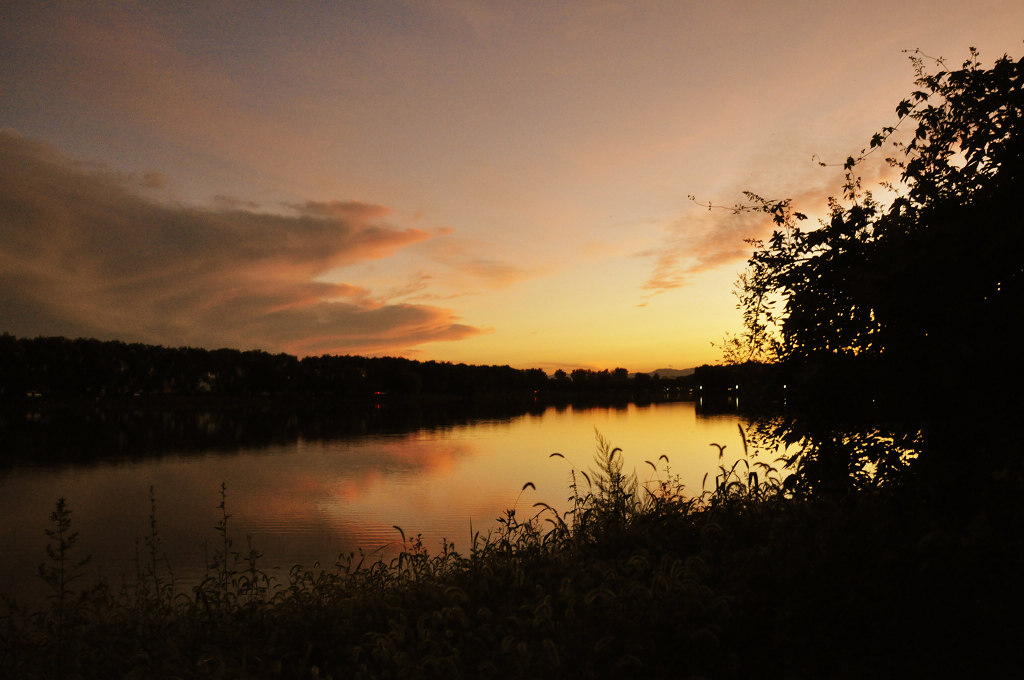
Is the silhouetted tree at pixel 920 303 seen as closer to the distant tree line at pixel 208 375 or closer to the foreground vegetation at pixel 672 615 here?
the foreground vegetation at pixel 672 615

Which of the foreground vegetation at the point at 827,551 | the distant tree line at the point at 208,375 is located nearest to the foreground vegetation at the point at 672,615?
the foreground vegetation at the point at 827,551

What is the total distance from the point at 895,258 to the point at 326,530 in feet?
53.7

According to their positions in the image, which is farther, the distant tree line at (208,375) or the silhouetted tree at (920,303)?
the distant tree line at (208,375)

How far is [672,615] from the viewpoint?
4984 millimetres

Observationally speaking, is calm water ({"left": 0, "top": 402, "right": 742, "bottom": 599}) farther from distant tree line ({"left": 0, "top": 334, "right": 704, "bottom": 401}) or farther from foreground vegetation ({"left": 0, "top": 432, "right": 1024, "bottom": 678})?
distant tree line ({"left": 0, "top": 334, "right": 704, "bottom": 401})

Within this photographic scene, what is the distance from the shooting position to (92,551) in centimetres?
1608

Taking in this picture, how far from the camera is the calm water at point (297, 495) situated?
53.8ft

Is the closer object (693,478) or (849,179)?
(849,179)

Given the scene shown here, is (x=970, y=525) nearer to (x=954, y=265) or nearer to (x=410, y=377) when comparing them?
(x=954, y=265)

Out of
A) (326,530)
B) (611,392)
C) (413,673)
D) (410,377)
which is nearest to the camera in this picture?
(413,673)

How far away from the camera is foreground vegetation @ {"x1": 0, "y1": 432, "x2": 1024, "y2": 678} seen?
4387 millimetres

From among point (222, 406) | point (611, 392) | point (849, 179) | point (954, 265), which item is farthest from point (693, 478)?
point (611, 392)

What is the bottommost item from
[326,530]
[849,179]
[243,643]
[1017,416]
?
[326,530]

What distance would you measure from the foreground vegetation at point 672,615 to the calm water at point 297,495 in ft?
16.4
